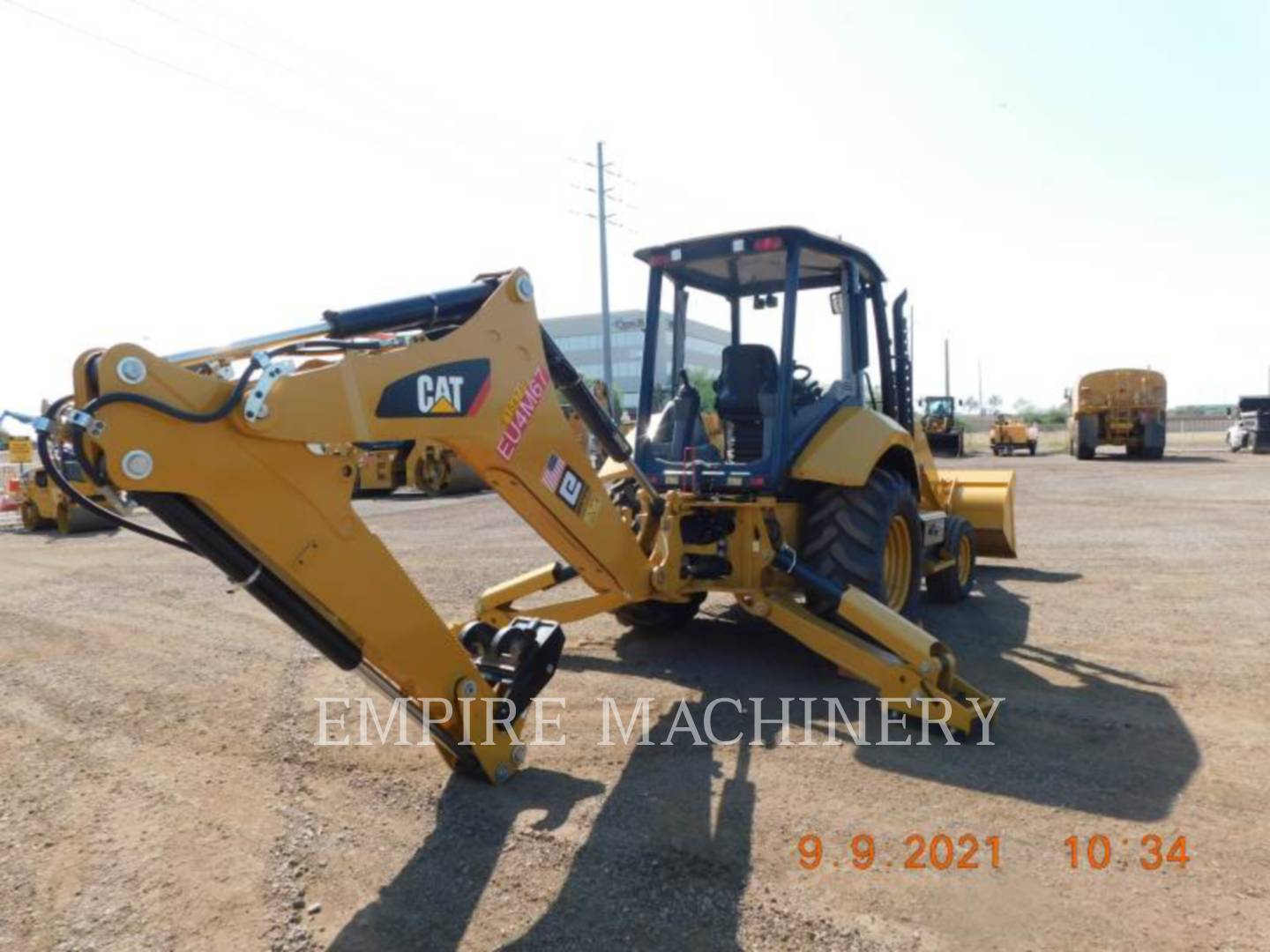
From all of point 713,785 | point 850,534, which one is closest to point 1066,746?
point 850,534

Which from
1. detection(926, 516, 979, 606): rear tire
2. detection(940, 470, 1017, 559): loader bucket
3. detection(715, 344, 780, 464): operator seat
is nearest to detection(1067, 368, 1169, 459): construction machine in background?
detection(940, 470, 1017, 559): loader bucket

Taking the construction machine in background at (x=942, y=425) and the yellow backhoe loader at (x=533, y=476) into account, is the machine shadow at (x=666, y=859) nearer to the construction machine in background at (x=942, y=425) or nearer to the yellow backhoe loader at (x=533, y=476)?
the yellow backhoe loader at (x=533, y=476)

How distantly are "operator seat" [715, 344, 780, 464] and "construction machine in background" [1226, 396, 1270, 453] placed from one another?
30.1 m

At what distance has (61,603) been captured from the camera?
8352mm

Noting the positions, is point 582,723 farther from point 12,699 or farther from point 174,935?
point 12,699

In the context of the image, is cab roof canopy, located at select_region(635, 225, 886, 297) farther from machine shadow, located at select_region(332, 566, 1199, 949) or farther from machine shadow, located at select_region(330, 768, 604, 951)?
machine shadow, located at select_region(330, 768, 604, 951)

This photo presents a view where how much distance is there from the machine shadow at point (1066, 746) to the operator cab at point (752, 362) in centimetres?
173

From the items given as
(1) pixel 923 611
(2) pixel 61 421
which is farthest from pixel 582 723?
(1) pixel 923 611

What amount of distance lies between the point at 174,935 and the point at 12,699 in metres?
3.46


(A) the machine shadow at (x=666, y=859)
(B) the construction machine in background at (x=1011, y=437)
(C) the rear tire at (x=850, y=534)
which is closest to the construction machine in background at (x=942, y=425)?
(B) the construction machine in background at (x=1011, y=437)

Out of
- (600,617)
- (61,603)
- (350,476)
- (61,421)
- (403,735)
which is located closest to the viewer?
(61,421)

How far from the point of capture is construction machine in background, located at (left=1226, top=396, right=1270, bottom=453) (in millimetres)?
29125

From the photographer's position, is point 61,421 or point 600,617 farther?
point 600,617

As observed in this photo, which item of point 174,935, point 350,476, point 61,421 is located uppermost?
point 61,421
